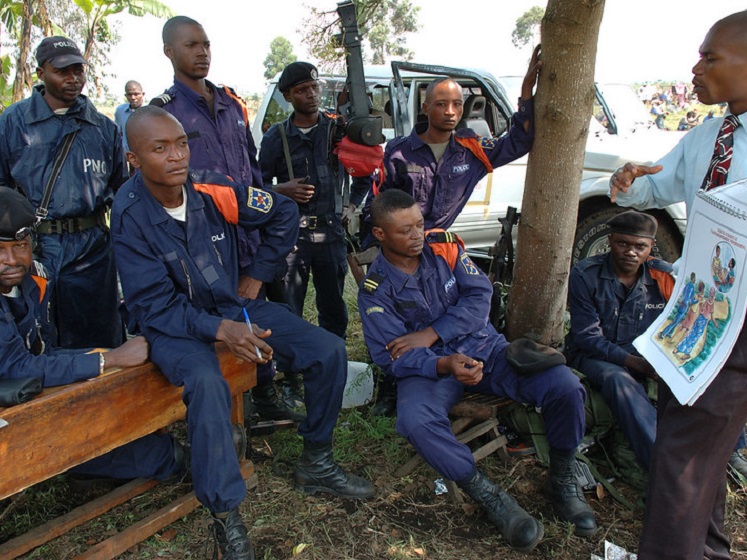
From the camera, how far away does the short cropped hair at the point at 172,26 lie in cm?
325

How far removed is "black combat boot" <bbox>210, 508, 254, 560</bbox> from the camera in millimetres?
2352

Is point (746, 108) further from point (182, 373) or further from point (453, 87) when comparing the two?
point (182, 373)

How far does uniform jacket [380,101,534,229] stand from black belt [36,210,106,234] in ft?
5.42

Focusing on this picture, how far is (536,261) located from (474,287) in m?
0.47

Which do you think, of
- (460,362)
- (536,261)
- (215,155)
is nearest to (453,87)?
(536,261)

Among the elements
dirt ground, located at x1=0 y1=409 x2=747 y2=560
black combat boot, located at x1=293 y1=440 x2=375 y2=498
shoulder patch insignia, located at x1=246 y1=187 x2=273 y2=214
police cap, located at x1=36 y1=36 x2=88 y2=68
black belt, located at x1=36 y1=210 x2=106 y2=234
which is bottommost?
dirt ground, located at x1=0 y1=409 x2=747 y2=560

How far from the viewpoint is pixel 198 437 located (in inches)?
91.9

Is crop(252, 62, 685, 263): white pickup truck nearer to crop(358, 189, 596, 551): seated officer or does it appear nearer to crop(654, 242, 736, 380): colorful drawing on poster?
crop(358, 189, 596, 551): seated officer

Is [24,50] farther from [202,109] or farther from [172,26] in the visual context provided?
[202,109]

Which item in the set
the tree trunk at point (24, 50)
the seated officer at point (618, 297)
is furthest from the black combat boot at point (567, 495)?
the tree trunk at point (24, 50)

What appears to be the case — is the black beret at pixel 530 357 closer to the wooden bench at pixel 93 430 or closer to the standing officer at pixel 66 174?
the wooden bench at pixel 93 430

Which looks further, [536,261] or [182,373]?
[536,261]

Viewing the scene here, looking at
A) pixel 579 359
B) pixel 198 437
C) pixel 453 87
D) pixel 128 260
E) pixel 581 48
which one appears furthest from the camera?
pixel 453 87

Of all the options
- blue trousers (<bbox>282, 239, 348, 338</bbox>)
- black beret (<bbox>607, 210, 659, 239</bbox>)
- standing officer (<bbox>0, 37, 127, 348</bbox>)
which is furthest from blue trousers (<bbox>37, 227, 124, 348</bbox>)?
black beret (<bbox>607, 210, 659, 239</bbox>)
